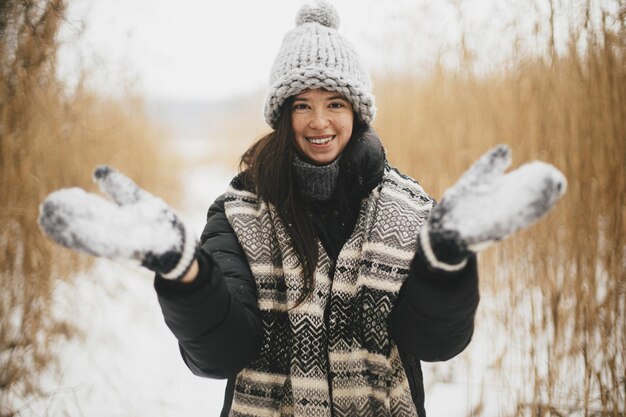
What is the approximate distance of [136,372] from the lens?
247 cm

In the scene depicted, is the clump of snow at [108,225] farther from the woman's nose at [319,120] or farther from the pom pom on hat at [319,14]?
the pom pom on hat at [319,14]

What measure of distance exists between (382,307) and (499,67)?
156 centimetres

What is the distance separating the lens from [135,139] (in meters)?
5.58

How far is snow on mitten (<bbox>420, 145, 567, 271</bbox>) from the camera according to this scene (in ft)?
2.28

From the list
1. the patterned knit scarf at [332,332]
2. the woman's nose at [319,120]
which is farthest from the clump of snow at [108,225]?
the woman's nose at [319,120]

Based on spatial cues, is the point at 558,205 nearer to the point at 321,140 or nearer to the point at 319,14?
the point at 321,140

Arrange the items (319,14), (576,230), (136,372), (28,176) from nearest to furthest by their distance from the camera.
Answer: (319,14) → (576,230) → (28,176) → (136,372)

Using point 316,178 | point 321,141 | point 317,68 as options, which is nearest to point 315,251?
point 316,178

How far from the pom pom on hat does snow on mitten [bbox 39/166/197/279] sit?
95cm

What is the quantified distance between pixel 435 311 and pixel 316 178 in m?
0.54

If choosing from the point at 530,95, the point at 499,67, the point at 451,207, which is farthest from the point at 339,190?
the point at 499,67

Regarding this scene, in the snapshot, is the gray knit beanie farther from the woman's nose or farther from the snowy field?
the snowy field

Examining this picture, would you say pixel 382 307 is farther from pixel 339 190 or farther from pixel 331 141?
pixel 331 141

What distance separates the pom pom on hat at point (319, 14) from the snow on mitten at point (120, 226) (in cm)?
95
